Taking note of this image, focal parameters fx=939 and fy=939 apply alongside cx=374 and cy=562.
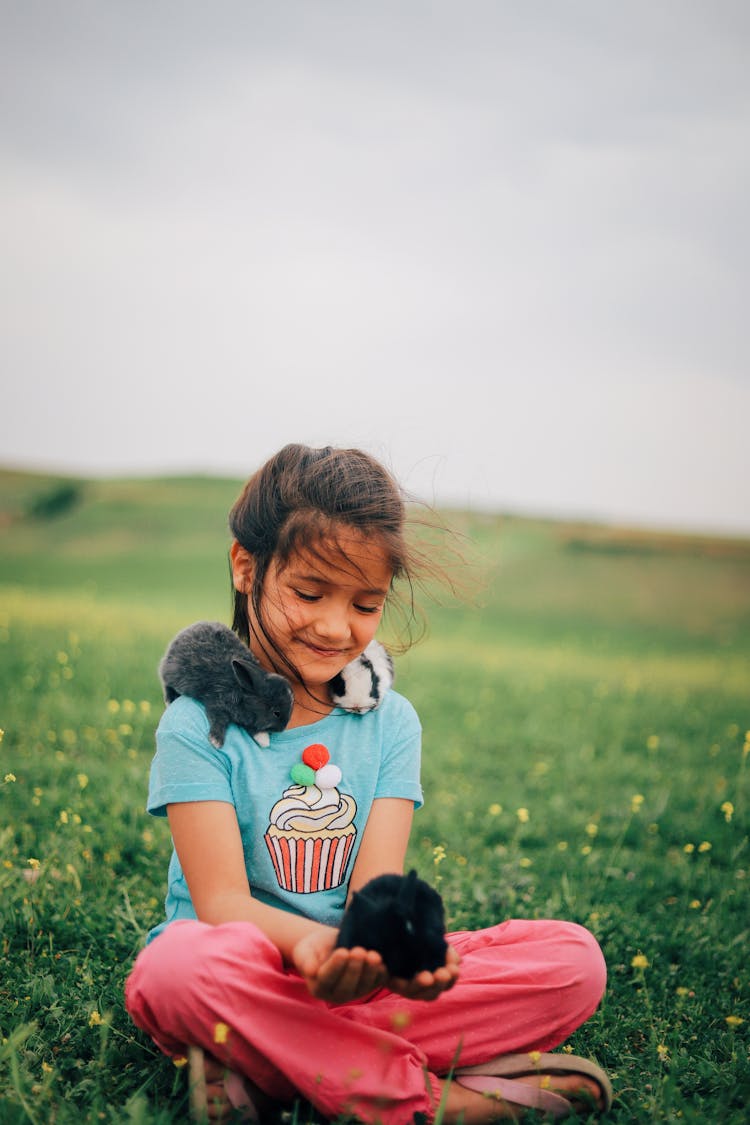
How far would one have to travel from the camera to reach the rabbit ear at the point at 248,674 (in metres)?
2.50

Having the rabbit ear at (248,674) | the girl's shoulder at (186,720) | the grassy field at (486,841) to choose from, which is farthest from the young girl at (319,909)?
the grassy field at (486,841)

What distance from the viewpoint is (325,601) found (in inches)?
100

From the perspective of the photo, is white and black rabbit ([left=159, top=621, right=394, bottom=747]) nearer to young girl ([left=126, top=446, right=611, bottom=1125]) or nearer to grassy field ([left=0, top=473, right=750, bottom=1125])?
young girl ([left=126, top=446, right=611, bottom=1125])

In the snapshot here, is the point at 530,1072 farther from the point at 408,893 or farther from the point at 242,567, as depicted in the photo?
the point at 242,567

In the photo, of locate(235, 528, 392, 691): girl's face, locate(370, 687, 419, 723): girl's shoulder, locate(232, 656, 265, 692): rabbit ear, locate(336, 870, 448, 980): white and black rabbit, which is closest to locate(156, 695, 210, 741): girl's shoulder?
locate(232, 656, 265, 692): rabbit ear

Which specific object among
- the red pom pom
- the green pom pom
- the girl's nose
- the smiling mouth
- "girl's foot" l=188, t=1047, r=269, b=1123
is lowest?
"girl's foot" l=188, t=1047, r=269, b=1123

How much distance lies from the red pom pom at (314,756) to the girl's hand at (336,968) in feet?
1.83

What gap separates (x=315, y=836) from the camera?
8.48ft

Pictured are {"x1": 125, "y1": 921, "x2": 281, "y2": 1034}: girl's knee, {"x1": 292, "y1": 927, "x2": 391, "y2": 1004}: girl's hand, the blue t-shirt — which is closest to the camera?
{"x1": 292, "y1": 927, "x2": 391, "y2": 1004}: girl's hand

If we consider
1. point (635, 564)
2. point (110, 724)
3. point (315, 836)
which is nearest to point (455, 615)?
point (635, 564)

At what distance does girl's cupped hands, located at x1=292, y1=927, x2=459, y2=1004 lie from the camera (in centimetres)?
195

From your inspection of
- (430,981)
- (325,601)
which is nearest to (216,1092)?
(430,981)

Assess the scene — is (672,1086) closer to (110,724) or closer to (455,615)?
(110,724)

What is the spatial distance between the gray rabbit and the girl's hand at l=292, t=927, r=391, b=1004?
600 mm
